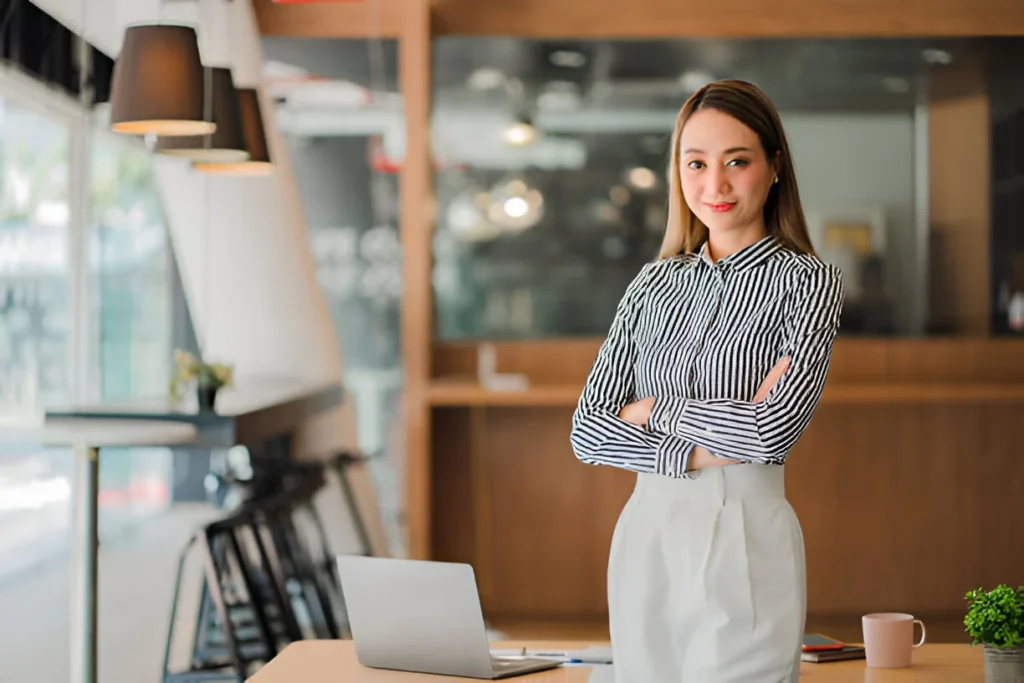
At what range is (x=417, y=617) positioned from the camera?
5.85 feet

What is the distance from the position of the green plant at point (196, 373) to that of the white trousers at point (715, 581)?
106 inches

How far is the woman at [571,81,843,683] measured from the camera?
1596 mm

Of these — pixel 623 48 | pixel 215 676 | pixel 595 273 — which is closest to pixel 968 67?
pixel 623 48

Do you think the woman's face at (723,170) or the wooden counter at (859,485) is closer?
the woman's face at (723,170)

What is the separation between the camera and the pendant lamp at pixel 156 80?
3631 mm

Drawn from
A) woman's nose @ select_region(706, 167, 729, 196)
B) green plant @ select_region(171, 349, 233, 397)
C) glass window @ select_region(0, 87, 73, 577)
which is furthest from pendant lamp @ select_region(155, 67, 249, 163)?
woman's nose @ select_region(706, 167, 729, 196)

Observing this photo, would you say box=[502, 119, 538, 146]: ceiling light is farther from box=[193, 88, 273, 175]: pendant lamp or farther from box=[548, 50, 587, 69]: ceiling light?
box=[193, 88, 273, 175]: pendant lamp

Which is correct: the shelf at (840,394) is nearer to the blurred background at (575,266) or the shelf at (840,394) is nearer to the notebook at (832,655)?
the blurred background at (575,266)

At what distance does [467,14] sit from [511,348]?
141 cm

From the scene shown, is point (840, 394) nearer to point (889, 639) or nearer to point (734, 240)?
point (889, 639)

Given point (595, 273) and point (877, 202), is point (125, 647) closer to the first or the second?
point (595, 273)

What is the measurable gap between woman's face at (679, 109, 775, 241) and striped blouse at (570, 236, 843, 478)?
6cm

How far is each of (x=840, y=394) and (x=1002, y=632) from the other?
3278 mm

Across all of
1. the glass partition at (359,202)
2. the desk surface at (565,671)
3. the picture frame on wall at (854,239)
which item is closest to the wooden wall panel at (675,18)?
the glass partition at (359,202)
